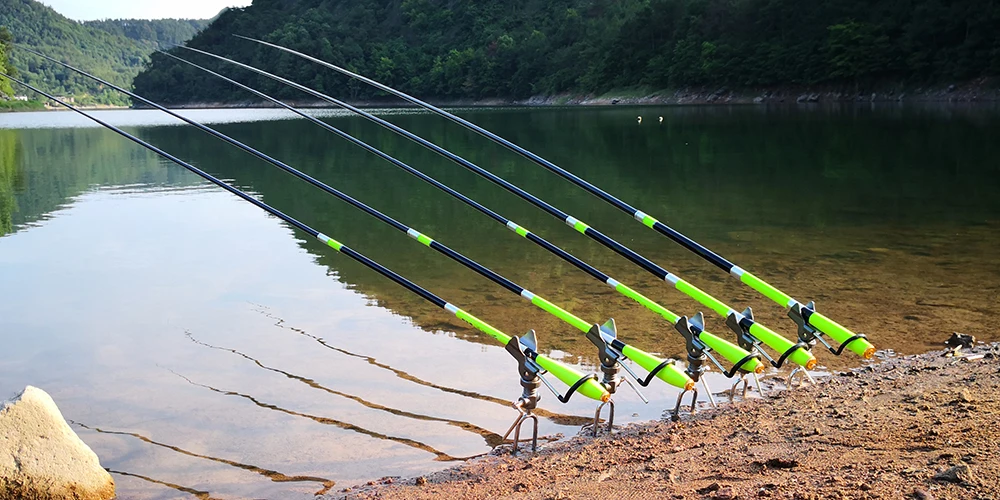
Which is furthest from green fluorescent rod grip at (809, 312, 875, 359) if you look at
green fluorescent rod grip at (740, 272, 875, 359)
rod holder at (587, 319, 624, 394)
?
rod holder at (587, 319, 624, 394)

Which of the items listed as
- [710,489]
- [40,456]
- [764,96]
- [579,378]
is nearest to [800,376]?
[579,378]

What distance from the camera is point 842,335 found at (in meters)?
5.59

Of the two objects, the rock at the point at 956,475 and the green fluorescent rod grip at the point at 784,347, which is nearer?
the rock at the point at 956,475

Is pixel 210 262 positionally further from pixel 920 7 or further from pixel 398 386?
pixel 920 7

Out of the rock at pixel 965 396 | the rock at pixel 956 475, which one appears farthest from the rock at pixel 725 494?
the rock at pixel 965 396

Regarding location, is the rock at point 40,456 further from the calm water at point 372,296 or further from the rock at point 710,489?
the rock at point 710,489

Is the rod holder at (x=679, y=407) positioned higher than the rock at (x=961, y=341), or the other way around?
the rock at (x=961, y=341)

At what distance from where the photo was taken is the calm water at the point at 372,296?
A: 20.7 ft

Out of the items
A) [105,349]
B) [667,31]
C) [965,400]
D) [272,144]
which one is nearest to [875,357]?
[965,400]

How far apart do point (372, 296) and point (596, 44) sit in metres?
115

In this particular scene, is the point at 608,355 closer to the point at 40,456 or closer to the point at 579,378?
the point at 579,378

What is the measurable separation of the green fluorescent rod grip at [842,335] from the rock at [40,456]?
4.53 m

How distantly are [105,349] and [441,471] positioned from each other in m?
4.60

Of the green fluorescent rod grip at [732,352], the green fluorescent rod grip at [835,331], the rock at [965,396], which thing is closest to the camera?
the rock at [965,396]
